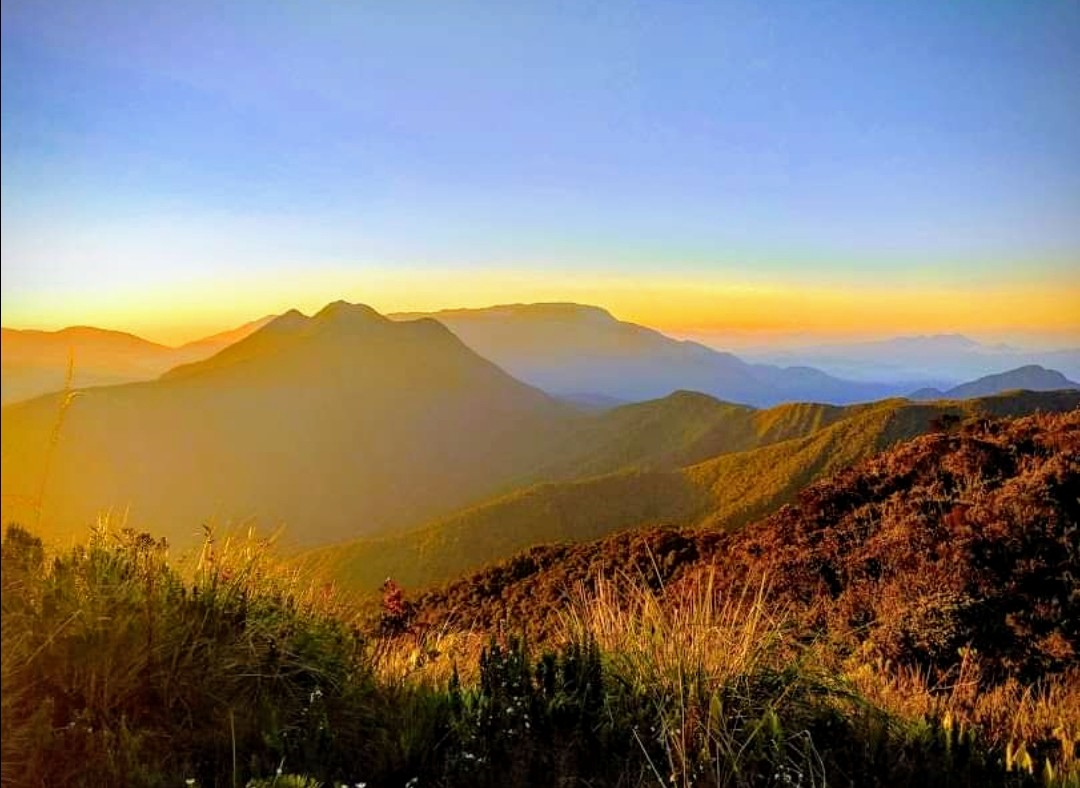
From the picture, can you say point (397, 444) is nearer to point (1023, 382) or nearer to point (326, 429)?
point (326, 429)

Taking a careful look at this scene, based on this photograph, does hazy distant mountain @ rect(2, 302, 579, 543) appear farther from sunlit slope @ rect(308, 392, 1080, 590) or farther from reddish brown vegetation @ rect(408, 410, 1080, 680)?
reddish brown vegetation @ rect(408, 410, 1080, 680)

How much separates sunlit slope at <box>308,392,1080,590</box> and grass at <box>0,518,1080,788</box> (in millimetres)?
39751

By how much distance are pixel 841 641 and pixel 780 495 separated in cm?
3981

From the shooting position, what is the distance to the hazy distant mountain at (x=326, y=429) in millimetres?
101812

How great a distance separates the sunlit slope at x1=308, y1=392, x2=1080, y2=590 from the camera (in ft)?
161

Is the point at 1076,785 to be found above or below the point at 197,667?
below

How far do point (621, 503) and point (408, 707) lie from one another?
54.4 m

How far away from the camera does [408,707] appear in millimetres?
3580

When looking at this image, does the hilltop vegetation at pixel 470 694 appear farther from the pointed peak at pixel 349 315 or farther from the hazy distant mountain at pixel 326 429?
the pointed peak at pixel 349 315

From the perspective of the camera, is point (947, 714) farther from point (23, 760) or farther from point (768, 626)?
point (23, 760)

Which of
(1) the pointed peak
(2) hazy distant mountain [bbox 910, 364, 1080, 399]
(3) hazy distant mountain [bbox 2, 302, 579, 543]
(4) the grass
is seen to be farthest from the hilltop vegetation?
(1) the pointed peak

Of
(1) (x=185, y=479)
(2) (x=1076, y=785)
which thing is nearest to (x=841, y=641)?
(2) (x=1076, y=785)

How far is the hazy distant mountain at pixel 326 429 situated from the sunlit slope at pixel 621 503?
1496cm

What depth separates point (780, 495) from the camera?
44.5 metres
